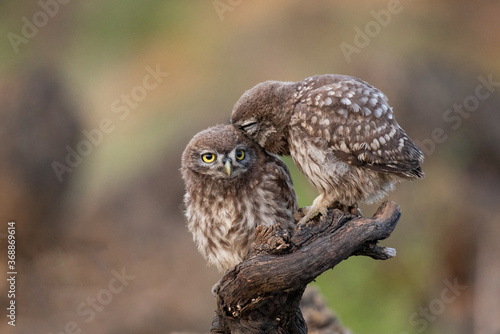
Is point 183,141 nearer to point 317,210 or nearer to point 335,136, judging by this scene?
point 317,210

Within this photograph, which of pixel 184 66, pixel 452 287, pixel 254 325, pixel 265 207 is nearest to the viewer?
pixel 254 325

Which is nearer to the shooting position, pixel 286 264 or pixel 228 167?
pixel 286 264

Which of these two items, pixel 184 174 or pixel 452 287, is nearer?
pixel 184 174

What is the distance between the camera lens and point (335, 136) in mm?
Result: 3459

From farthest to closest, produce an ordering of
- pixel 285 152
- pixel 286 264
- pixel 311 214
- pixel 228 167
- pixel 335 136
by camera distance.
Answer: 1. pixel 285 152
2. pixel 311 214
3. pixel 335 136
4. pixel 228 167
5. pixel 286 264

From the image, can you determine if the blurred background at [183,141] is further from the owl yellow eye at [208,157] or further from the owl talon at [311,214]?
the owl yellow eye at [208,157]

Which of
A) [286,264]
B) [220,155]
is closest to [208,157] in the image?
[220,155]

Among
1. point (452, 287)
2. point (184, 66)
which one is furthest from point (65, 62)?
point (452, 287)

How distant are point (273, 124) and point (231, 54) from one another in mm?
5201

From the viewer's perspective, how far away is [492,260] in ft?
24.4

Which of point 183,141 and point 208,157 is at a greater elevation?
point 183,141

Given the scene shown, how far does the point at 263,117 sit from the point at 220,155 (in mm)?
434

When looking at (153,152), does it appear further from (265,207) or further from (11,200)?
(265,207)

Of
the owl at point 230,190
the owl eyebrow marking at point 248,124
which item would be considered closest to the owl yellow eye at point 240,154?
the owl at point 230,190
